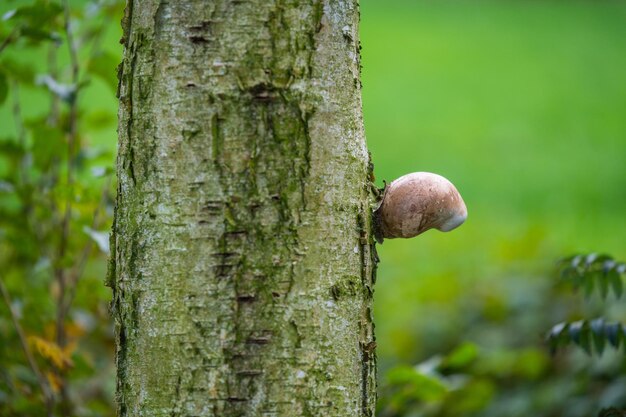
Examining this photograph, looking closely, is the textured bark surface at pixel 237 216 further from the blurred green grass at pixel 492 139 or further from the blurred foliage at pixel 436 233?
the blurred green grass at pixel 492 139

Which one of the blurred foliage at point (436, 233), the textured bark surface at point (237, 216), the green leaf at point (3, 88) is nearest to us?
the textured bark surface at point (237, 216)

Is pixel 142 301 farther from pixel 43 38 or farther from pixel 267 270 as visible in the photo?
pixel 43 38

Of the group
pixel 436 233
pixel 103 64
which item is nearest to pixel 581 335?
pixel 103 64

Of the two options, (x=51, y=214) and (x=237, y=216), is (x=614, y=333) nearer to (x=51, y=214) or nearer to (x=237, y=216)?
(x=237, y=216)

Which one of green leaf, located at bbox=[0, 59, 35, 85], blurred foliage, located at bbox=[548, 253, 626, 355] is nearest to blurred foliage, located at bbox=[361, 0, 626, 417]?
blurred foliage, located at bbox=[548, 253, 626, 355]

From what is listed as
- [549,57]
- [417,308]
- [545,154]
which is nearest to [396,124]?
[545,154]

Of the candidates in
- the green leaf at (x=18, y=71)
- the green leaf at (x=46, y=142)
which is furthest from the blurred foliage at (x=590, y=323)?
the green leaf at (x=18, y=71)
